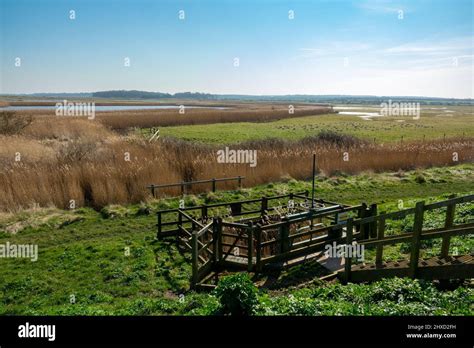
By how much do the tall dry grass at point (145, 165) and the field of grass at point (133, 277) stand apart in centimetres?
120

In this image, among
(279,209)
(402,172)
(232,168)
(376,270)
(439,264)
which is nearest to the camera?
(439,264)

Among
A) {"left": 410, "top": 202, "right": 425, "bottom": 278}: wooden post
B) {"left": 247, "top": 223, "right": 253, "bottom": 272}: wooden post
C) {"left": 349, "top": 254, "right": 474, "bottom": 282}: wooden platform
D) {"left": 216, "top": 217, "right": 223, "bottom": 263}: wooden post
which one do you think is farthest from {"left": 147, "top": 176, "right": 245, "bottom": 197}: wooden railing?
{"left": 410, "top": 202, "right": 425, "bottom": 278}: wooden post

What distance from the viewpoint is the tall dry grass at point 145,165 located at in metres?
14.7

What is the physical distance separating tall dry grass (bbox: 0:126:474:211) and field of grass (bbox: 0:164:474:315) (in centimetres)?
120

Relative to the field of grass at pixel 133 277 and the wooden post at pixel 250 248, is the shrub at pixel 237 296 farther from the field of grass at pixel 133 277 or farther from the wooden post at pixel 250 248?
the wooden post at pixel 250 248

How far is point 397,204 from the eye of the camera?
14469 millimetres

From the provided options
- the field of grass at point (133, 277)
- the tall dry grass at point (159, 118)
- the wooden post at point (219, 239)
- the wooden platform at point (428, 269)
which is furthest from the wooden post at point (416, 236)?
the tall dry grass at point (159, 118)

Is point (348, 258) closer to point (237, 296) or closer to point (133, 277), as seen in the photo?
point (237, 296)

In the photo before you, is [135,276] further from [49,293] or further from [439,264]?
[439,264]

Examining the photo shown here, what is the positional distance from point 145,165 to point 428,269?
13.4 metres

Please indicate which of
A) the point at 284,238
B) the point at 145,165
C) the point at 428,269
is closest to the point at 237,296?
the point at 428,269

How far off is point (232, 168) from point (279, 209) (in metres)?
6.77

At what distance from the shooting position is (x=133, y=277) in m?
8.59
